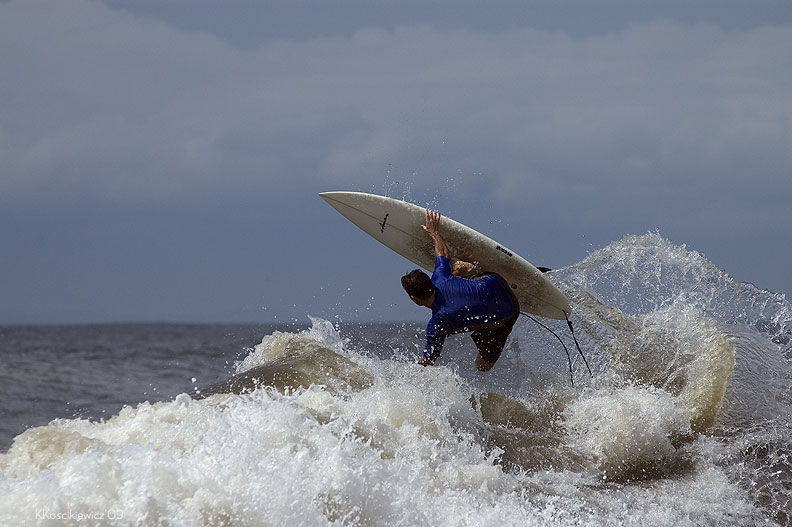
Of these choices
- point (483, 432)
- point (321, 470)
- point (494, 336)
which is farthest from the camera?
point (494, 336)

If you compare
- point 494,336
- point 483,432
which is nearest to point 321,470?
point 483,432

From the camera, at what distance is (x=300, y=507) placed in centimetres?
362

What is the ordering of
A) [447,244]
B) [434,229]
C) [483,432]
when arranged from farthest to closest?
[447,244]
[434,229]
[483,432]

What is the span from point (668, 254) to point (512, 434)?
3906mm

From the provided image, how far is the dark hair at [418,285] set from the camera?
6883 mm

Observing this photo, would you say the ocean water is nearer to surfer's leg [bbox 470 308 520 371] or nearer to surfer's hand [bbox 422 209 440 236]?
surfer's leg [bbox 470 308 520 371]

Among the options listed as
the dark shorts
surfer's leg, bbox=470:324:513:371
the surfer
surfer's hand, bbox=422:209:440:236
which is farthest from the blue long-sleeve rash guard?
surfer's hand, bbox=422:209:440:236

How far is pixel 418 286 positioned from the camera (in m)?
6.88

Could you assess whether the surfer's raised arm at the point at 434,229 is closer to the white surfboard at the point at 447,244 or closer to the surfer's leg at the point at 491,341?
the white surfboard at the point at 447,244

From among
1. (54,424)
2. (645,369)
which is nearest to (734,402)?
(645,369)

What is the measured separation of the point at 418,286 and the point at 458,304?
40 centimetres

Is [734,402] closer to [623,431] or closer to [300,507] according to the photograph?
[623,431]

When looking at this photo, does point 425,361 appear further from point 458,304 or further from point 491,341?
point 491,341

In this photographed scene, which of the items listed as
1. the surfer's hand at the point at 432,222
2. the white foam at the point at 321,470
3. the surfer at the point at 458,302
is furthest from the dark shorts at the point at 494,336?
the white foam at the point at 321,470
